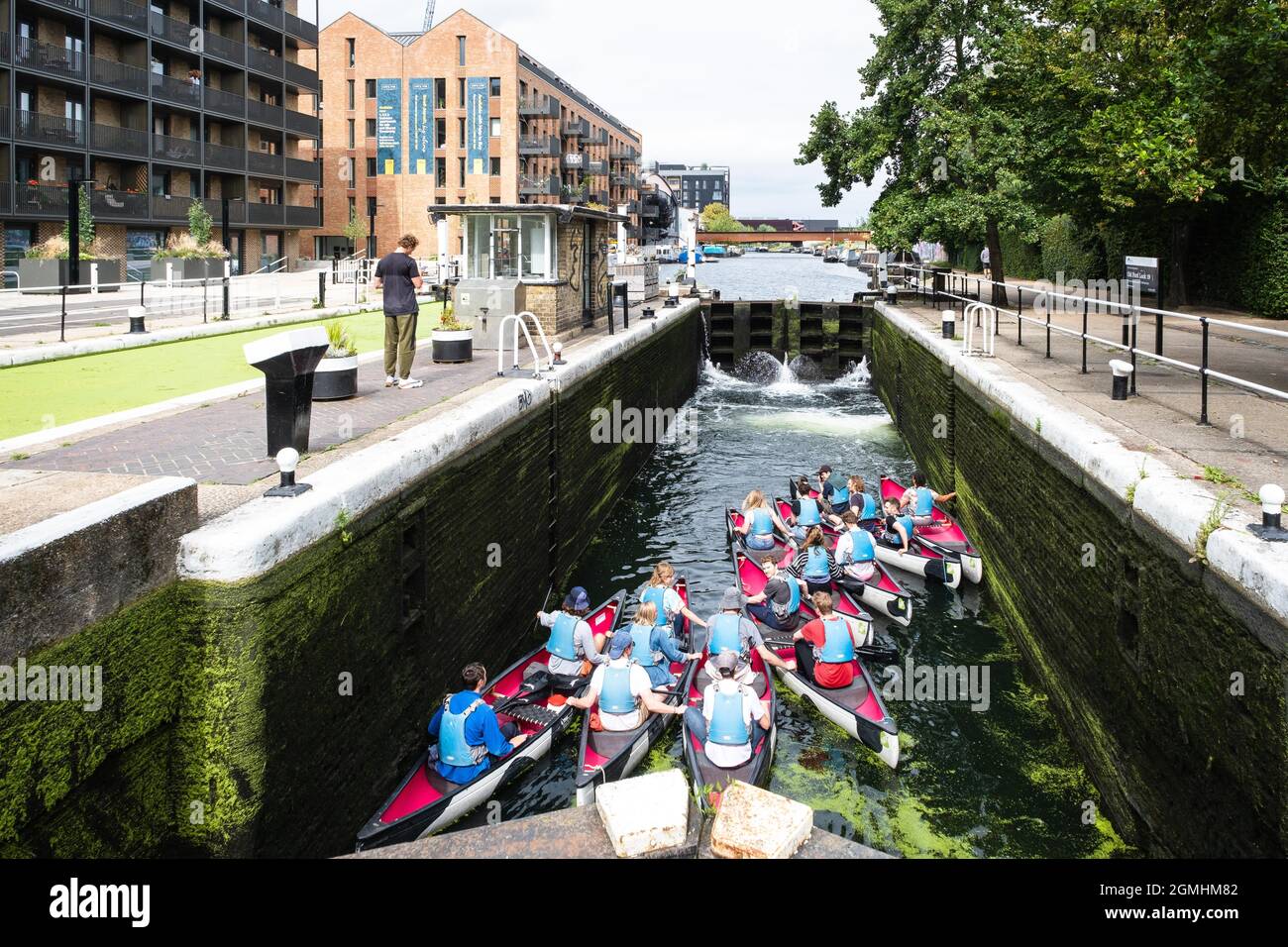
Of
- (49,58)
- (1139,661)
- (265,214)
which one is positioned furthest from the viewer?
(265,214)

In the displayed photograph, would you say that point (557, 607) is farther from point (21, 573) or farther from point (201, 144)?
point (201, 144)

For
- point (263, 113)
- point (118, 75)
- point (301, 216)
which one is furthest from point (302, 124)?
point (118, 75)

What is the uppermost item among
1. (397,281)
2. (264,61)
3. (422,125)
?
(422,125)

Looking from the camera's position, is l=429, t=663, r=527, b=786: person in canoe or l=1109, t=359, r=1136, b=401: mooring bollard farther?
l=1109, t=359, r=1136, b=401: mooring bollard

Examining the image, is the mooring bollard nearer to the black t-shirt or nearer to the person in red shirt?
the person in red shirt

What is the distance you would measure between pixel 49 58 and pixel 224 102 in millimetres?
10927

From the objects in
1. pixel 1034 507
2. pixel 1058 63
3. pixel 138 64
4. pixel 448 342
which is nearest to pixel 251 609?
pixel 1034 507

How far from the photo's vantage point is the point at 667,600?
12406mm

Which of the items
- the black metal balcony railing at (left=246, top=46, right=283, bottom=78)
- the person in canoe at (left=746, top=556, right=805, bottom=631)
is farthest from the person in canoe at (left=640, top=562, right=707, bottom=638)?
the black metal balcony railing at (left=246, top=46, right=283, bottom=78)

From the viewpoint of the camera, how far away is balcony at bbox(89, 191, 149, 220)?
3988 centimetres

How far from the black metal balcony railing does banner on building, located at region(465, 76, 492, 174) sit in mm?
16331

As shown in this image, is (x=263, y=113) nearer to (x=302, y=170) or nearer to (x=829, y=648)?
(x=302, y=170)

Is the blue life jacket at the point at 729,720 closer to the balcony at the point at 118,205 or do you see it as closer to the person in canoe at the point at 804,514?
the person in canoe at the point at 804,514
